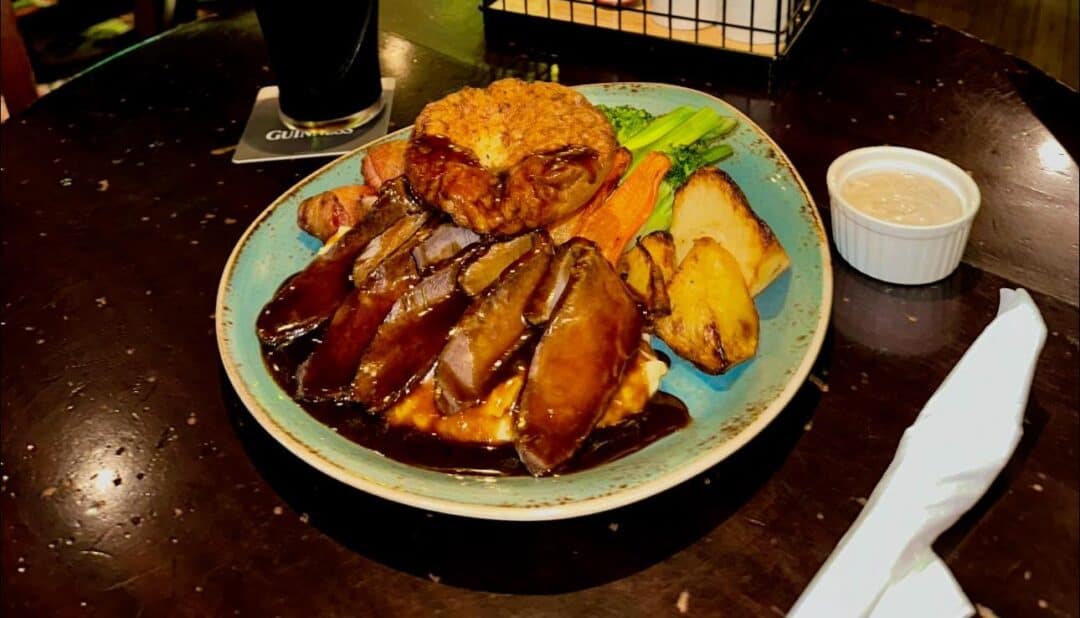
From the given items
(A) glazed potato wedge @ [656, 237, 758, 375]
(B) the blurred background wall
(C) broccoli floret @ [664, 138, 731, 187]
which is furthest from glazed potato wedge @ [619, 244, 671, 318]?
(B) the blurred background wall

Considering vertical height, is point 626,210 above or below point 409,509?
above

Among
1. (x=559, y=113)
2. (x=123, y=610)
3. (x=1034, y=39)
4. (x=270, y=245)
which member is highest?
(x=559, y=113)

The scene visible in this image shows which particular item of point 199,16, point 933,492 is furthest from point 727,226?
point 199,16

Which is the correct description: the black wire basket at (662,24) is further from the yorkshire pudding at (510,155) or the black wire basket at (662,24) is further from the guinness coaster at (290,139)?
the yorkshire pudding at (510,155)

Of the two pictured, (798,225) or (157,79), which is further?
(157,79)

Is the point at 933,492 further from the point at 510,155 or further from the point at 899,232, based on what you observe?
the point at 510,155

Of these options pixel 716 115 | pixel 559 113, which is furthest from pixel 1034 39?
pixel 559 113

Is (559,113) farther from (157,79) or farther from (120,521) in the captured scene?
(157,79)
